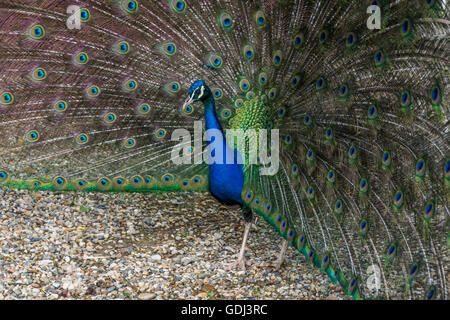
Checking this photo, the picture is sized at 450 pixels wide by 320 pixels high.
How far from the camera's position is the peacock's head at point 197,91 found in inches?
133

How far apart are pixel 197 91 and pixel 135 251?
162 cm

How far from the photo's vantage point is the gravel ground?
362 cm

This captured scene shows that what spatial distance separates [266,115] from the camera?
3504 millimetres

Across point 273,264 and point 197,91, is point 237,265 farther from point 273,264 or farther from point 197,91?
point 197,91

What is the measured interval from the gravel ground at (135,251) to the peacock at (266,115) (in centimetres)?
31

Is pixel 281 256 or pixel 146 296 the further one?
pixel 281 256

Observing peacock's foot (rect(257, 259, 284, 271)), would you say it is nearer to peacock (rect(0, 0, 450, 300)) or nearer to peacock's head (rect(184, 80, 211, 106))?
peacock (rect(0, 0, 450, 300))

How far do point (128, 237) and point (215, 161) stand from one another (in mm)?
1329

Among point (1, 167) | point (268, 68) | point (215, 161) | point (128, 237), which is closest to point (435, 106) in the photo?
point (268, 68)

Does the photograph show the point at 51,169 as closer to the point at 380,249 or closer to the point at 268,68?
the point at 268,68

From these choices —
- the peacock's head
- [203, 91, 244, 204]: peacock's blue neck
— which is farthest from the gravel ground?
the peacock's head

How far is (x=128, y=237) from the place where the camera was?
4.31 meters

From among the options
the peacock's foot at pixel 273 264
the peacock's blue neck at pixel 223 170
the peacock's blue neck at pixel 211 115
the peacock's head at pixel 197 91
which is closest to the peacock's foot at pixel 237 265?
the peacock's foot at pixel 273 264

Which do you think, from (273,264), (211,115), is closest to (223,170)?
(211,115)
